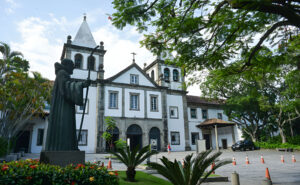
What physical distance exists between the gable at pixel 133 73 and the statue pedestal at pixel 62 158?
2180 centimetres

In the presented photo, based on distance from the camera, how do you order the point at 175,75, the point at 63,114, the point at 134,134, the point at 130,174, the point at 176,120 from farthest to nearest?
the point at 175,75
the point at 176,120
the point at 134,134
the point at 130,174
the point at 63,114

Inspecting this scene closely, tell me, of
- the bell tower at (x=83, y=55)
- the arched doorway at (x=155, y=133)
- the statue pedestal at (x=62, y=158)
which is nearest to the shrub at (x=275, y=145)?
the arched doorway at (x=155, y=133)

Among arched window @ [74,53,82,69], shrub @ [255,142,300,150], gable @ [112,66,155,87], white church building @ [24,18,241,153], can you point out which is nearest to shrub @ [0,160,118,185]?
white church building @ [24,18,241,153]

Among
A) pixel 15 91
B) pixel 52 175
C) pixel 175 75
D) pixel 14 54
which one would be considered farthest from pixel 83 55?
pixel 52 175

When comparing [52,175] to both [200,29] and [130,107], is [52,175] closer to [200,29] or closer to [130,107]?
[200,29]

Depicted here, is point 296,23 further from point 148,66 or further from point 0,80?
point 148,66

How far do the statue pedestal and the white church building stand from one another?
61.3 feet

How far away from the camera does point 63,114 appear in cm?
705

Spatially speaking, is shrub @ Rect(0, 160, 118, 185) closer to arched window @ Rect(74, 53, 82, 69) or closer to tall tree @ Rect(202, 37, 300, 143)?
tall tree @ Rect(202, 37, 300, 143)

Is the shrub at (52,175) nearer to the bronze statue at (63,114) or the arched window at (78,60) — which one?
the bronze statue at (63,114)

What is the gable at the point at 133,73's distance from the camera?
2849 cm

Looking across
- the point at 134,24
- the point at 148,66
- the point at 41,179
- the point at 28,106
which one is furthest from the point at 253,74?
the point at 148,66

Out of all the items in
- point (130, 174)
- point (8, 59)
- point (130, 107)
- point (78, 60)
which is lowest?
point (130, 174)

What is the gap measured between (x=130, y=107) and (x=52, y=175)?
22947 millimetres
